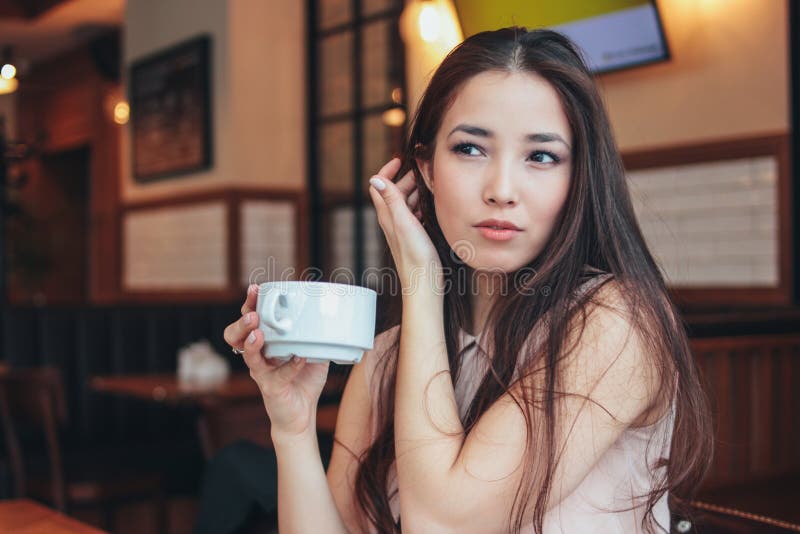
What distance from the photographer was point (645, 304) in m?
0.99

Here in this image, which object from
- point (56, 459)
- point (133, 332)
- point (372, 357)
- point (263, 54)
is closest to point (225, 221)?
point (263, 54)

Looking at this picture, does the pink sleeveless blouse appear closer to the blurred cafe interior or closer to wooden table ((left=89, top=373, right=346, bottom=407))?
the blurred cafe interior

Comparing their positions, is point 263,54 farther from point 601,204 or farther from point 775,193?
point 601,204

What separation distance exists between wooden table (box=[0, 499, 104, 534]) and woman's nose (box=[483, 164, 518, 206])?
53cm

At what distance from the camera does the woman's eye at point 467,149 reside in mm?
1001

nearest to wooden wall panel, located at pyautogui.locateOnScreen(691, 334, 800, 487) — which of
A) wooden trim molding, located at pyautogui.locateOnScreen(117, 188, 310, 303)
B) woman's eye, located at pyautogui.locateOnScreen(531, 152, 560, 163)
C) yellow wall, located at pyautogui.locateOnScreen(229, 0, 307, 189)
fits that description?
woman's eye, located at pyautogui.locateOnScreen(531, 152, 560, 163)

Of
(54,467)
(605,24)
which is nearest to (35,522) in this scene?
(54,467)

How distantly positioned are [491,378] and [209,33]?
5.59 m

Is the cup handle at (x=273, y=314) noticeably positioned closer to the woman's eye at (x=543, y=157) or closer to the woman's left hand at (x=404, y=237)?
the woman's left hand at (x=404, y=237)

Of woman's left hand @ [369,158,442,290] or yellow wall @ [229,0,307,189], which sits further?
yellow wall @ [229,0,307,189]

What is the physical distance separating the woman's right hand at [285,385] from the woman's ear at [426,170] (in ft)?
0.86

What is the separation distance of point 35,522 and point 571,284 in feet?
2.07

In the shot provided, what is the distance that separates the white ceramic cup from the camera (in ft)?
2.82

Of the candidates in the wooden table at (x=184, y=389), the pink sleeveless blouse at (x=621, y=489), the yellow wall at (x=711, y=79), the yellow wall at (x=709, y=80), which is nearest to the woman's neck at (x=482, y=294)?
the pink sleeveless blouse at (x=621, y=489)
